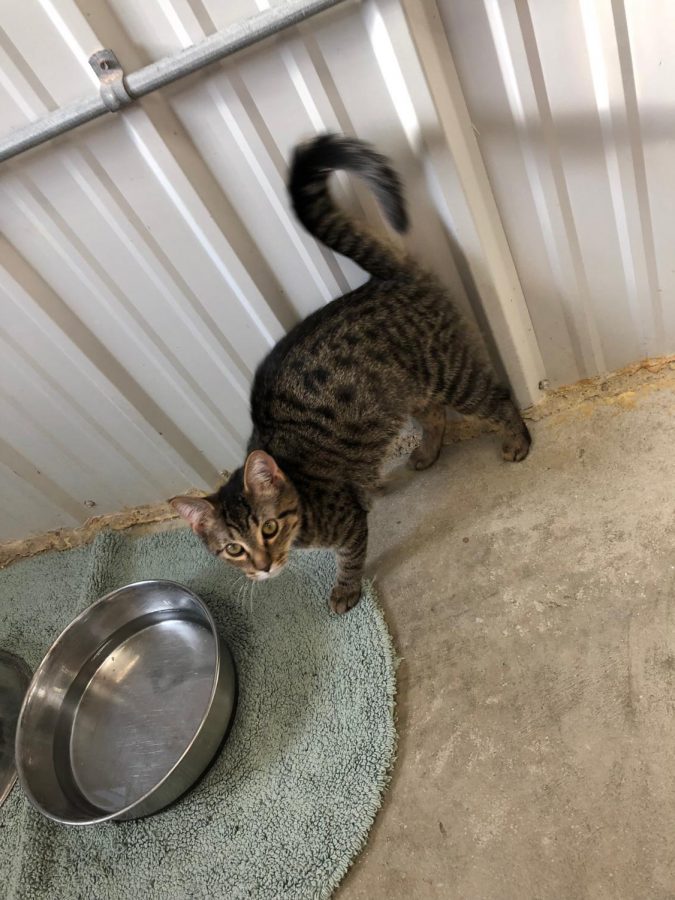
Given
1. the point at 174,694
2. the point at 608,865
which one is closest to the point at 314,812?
the point at 174,694

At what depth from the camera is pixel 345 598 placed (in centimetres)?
153

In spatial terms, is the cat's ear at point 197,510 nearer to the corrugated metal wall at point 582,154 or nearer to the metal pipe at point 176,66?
the metal pipe at point 176,66

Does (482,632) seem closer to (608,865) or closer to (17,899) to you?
(608,865)

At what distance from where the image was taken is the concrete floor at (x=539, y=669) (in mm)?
1119

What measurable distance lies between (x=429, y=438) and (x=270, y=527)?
564mm

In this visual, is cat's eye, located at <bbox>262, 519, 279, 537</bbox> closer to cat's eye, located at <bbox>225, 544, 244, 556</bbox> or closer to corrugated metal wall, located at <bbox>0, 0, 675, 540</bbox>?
cat's eye, located at <bbox>225, 544, 244, 556</bbox>

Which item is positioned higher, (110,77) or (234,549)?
(110,77)

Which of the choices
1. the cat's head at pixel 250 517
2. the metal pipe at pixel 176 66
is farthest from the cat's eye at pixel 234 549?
the metal pipe at pixel 176 66

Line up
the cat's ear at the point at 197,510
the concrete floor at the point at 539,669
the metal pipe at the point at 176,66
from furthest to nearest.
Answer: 1. the cat's ear at the point at 197,510
2. the concrete floor at the point at 539,669
3. the metal pipe at the point at 176,66

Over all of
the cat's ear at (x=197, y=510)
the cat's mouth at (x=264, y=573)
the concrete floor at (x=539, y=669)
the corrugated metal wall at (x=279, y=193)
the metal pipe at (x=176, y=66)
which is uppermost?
the metal pipe at (x=176, y=66)

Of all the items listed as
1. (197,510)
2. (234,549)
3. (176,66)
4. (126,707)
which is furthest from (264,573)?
(176,66)

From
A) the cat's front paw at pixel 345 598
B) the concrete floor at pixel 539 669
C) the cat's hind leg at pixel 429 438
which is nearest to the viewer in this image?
the concrete floor at pixel 539 669

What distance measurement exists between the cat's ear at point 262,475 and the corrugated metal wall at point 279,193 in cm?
41

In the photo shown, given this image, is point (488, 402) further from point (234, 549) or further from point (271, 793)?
point (271, 793)
